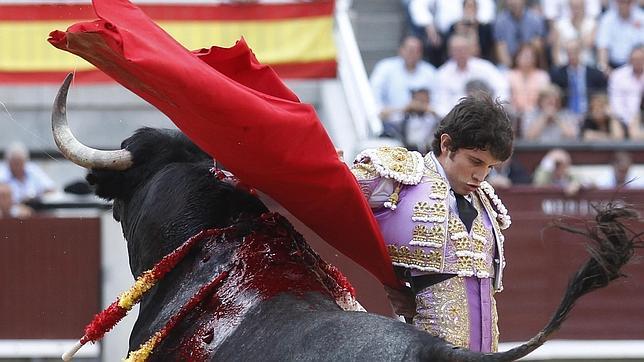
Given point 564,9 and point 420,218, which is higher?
point 420,218

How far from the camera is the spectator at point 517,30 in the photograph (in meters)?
10.5

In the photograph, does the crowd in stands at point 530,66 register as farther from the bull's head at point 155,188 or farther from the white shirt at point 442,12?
the bull's head at point 155,188

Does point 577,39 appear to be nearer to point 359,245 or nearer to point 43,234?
point 43,234

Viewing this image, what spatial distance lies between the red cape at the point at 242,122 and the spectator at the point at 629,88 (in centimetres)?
687

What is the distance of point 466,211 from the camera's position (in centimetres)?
366

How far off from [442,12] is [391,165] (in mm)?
7068

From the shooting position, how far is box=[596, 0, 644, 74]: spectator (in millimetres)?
10859

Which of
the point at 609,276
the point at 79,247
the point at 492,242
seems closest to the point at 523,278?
the point at 79,247

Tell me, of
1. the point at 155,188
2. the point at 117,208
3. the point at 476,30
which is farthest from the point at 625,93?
the point at 155,188

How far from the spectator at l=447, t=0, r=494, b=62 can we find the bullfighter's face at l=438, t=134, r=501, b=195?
681 cm

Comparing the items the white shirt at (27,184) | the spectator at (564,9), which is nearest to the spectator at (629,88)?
the spectator at (564,9)

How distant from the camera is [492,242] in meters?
3.69

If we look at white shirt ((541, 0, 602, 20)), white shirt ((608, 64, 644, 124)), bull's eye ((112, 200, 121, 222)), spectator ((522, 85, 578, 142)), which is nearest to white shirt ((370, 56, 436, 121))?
spectator ((522, 85, 578, 142))

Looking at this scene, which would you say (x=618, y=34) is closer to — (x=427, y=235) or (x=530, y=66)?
(x=530, y=66)
